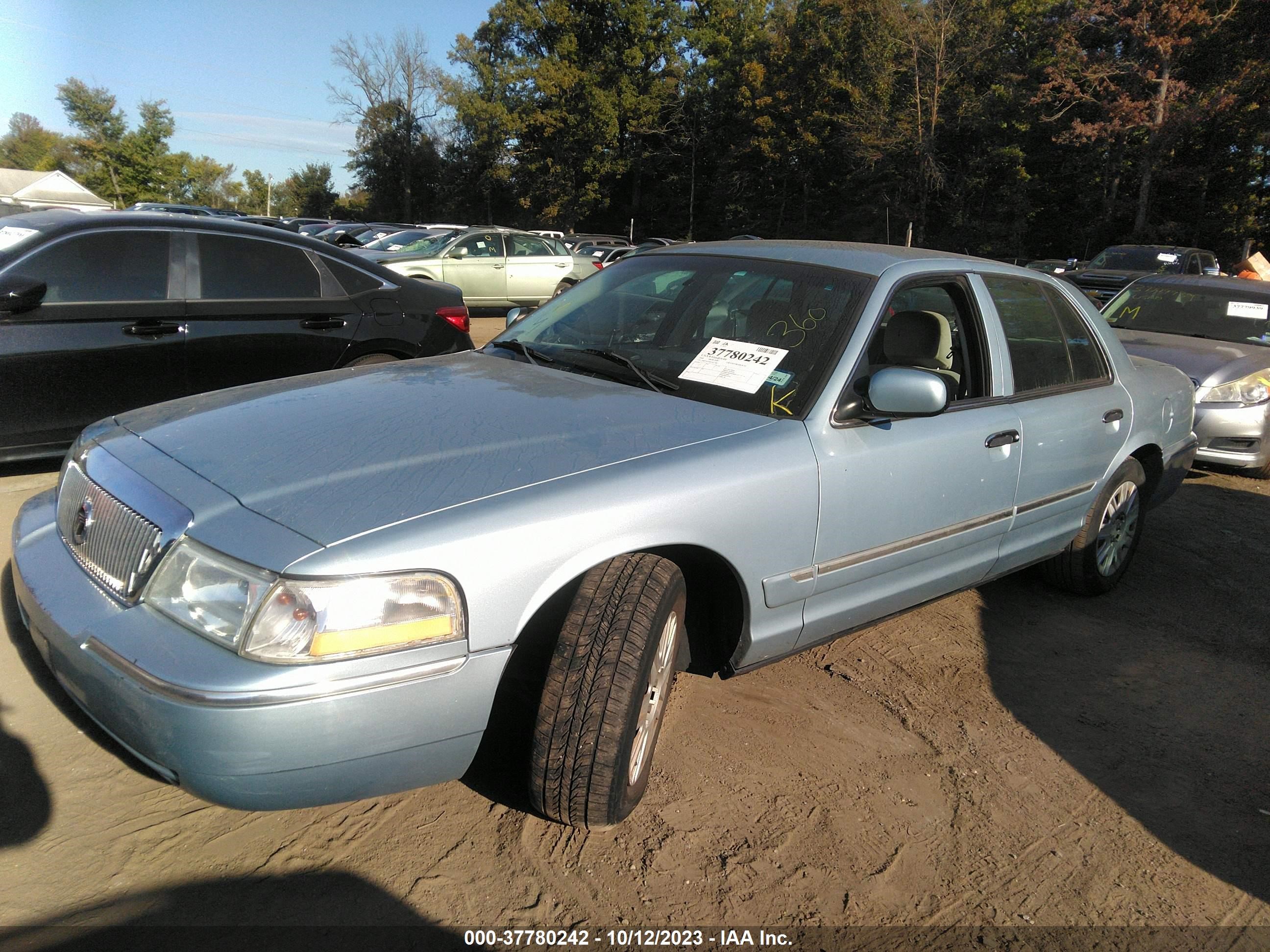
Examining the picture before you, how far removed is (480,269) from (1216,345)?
37.2ft

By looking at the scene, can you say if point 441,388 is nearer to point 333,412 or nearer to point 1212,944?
point 333,412

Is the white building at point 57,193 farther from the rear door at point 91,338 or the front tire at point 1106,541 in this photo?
the front tire at point 1106,541

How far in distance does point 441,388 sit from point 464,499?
100cm

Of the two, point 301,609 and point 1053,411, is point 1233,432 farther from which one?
point 301,609

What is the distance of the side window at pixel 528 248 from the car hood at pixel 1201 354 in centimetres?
1081

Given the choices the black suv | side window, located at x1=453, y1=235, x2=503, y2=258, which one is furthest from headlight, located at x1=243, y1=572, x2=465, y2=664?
the black suv

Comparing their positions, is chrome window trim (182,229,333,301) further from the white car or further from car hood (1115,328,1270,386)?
the white car

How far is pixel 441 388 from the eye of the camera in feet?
10.3

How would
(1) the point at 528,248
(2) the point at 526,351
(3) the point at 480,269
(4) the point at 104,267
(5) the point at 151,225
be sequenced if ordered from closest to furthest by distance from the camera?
1. (2) the point at 526,351
2. (4) the point at 104,267
3. (5) the point at 151,225
4. (3) the point at 480,269
5. (1) the point at 528,248

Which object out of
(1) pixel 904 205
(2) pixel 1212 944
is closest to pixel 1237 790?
(2) pixel 1212 944

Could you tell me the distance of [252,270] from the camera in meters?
5.42

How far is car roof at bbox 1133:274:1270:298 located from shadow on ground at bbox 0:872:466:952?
8.61m

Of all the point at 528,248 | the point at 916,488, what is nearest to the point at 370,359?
the point at 916,488

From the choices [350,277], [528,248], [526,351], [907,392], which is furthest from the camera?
[528,248]
